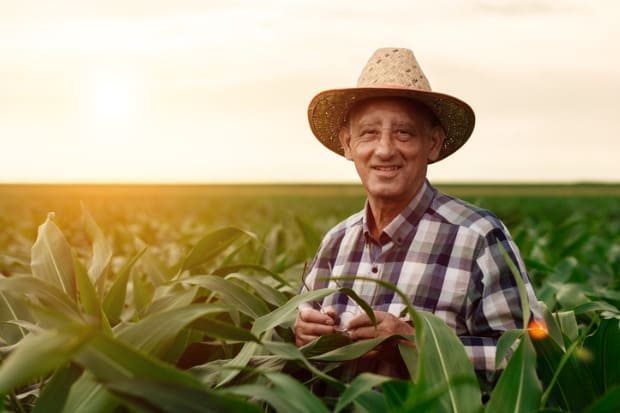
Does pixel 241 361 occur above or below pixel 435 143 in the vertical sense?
below

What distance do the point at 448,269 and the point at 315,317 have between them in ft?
1.48

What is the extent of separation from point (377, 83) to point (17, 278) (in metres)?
1.18

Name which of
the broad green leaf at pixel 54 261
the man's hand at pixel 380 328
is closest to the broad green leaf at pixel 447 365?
the man's hand at pixel 380 328

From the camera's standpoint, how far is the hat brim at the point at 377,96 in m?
2.27

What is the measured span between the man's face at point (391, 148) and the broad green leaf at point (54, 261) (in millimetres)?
893

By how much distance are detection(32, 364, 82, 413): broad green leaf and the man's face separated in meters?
1.14

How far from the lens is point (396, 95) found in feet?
7.49

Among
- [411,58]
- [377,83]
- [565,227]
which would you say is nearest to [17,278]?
[377,83]

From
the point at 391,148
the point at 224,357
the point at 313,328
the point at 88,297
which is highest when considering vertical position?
the point at 391,148

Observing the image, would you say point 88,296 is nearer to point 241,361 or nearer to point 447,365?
point 241,361

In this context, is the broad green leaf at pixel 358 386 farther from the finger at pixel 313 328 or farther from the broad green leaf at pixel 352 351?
the finger at pixel 313 328

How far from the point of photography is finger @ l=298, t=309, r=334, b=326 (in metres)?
1.83

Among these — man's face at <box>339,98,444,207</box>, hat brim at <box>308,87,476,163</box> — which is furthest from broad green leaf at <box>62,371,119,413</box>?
hat brim at <box>308,87,476,163</box>

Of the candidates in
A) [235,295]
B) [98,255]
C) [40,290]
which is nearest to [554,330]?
[235,295]
